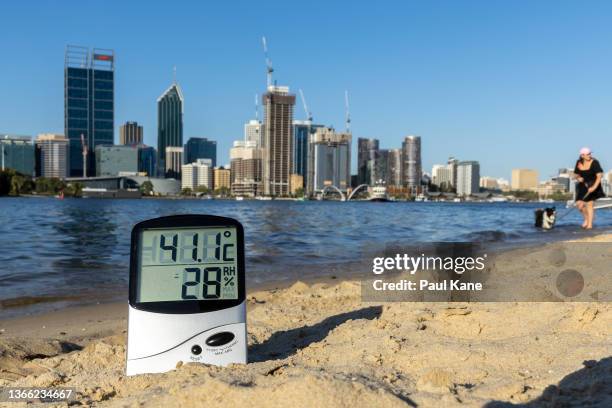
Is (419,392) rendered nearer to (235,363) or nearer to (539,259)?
(235,363)

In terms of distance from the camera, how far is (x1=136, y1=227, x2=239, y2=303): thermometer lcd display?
3820 mm

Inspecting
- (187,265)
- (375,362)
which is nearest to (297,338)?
(375,362)

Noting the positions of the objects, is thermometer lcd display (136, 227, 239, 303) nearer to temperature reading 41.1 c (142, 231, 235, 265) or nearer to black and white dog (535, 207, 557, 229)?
temperature reading 41.1 c (142, 231, 235, 265)

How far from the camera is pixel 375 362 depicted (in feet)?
12.0

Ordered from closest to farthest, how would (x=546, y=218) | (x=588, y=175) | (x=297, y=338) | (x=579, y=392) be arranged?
(x=579, y=392) < (x=297, y=338) < (x=588, y=175) < (x=546, y=218)

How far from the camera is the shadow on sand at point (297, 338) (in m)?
4.40

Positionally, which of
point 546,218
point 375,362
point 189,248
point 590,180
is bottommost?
point 546,218

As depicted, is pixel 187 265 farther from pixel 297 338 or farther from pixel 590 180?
pixel 590 180

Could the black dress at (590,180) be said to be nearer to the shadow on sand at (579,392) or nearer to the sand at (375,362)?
the sand at (375,362)

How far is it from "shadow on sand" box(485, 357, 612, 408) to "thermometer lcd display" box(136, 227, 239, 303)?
192 cm

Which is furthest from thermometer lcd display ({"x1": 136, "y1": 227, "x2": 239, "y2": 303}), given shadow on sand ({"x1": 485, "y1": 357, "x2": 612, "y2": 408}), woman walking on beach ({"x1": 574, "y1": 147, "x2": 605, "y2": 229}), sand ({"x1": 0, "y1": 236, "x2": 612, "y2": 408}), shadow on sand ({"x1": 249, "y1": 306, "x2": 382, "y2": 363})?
woman walking on beach ({"x1": 574, "y1": 147, "x2": 605, "y2": 229})

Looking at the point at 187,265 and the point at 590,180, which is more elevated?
the point at 590,180

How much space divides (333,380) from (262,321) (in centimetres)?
301

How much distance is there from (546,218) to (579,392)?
832 inches
